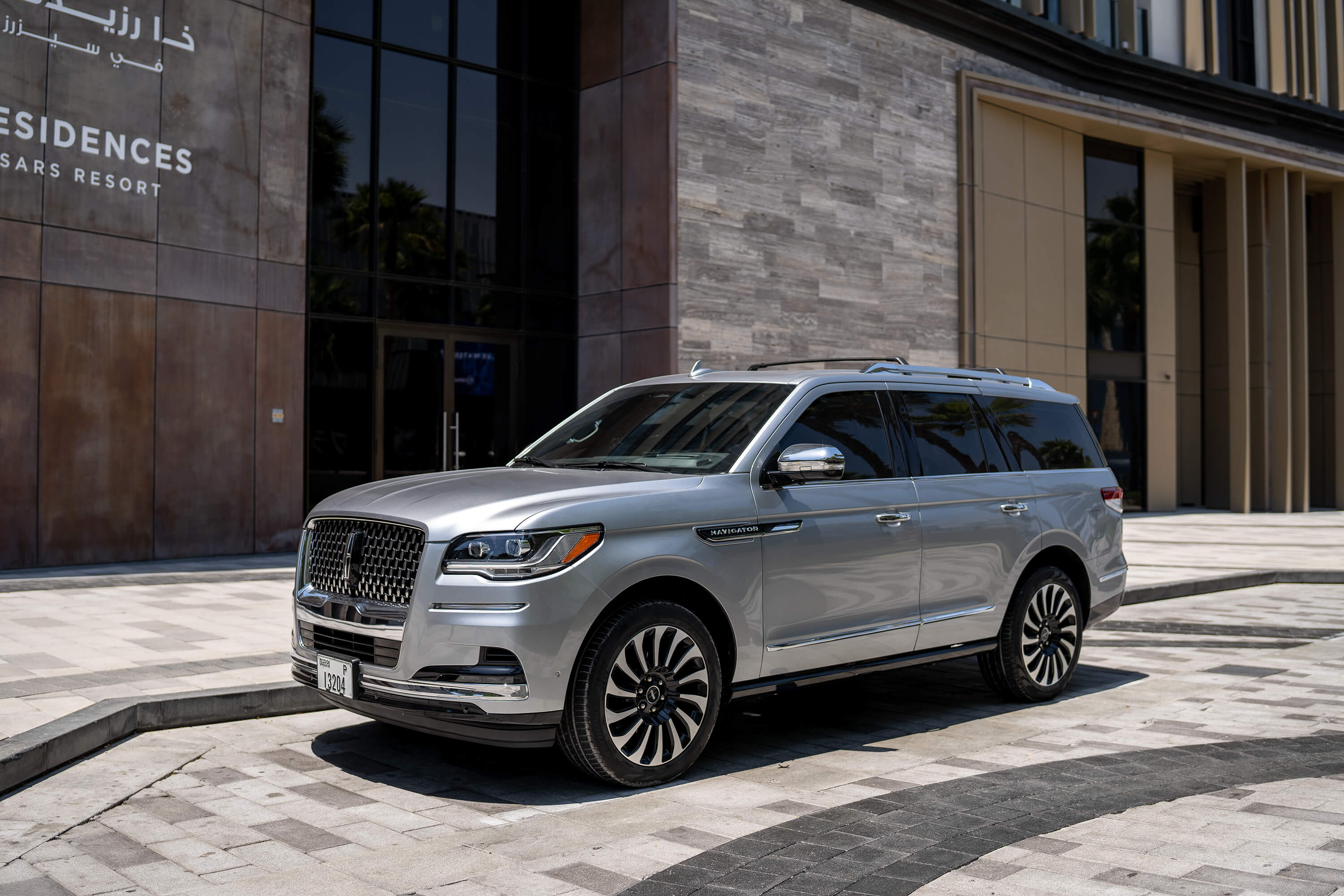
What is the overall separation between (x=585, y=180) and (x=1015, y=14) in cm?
1036

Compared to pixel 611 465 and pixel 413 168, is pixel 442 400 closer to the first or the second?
pixel 413 168

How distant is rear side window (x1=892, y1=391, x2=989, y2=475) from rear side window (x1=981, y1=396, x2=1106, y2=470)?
29 cm

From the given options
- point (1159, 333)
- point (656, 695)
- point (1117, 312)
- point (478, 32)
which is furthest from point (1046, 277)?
point (656, 695)

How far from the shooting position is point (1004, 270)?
2461cm

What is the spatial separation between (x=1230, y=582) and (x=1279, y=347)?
725 inches

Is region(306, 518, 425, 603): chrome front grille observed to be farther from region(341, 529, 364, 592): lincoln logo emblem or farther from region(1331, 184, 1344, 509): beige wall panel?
region(1331, 184, 1344, 509): beige wall panel

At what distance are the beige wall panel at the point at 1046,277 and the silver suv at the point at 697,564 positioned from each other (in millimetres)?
18430

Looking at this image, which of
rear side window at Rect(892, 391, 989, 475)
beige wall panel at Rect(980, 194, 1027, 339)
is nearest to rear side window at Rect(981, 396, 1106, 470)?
rear side window at Rect(892, 391, 989, 475)

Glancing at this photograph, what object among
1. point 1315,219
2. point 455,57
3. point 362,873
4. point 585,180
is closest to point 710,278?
point 585,180

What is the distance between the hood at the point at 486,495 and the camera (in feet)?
16.8

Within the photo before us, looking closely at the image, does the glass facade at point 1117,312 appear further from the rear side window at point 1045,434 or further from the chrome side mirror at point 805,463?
the chrome side mirror at point 805,463

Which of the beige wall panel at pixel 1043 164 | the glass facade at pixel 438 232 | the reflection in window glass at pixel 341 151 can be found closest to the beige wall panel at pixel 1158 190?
the beige wall panel at pixel 1043 164

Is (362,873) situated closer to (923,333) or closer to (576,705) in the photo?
(576,705)

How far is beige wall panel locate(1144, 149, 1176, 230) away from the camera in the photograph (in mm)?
27797
